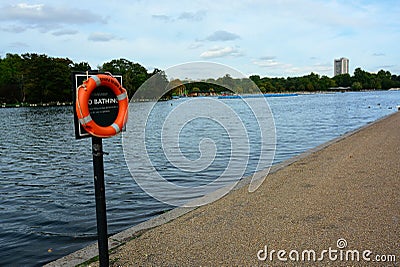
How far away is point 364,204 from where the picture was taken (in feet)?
20.0

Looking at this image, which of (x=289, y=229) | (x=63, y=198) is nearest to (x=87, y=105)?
(x=289, y=229)

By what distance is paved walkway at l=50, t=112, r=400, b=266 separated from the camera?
14.1ft

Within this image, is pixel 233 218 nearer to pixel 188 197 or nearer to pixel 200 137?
pixel 188 197

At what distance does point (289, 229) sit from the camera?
16.6 ft

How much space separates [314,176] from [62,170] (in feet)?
26.0

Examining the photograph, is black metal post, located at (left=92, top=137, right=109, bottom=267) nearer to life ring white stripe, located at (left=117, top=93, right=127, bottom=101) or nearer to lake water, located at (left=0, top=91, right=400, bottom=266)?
life ring white stripe, located at (left=117, top=93, right=127, bottom=101)

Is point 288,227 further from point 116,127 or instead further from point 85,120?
point 85,120

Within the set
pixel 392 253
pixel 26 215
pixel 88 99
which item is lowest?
pixel 26 215

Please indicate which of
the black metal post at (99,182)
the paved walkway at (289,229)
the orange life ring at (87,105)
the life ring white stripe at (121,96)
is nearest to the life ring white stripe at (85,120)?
the orange life ring at (87,105)

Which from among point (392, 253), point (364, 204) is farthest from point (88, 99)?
point (364, 204)

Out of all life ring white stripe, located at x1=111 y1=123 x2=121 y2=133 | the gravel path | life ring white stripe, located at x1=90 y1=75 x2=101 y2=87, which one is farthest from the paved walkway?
life ring white stripe, located at x1=90 y1=75 x2=101 y2=87

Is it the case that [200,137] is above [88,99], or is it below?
below

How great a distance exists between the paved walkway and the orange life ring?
1486 millimetres

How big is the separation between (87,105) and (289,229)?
2.96m
